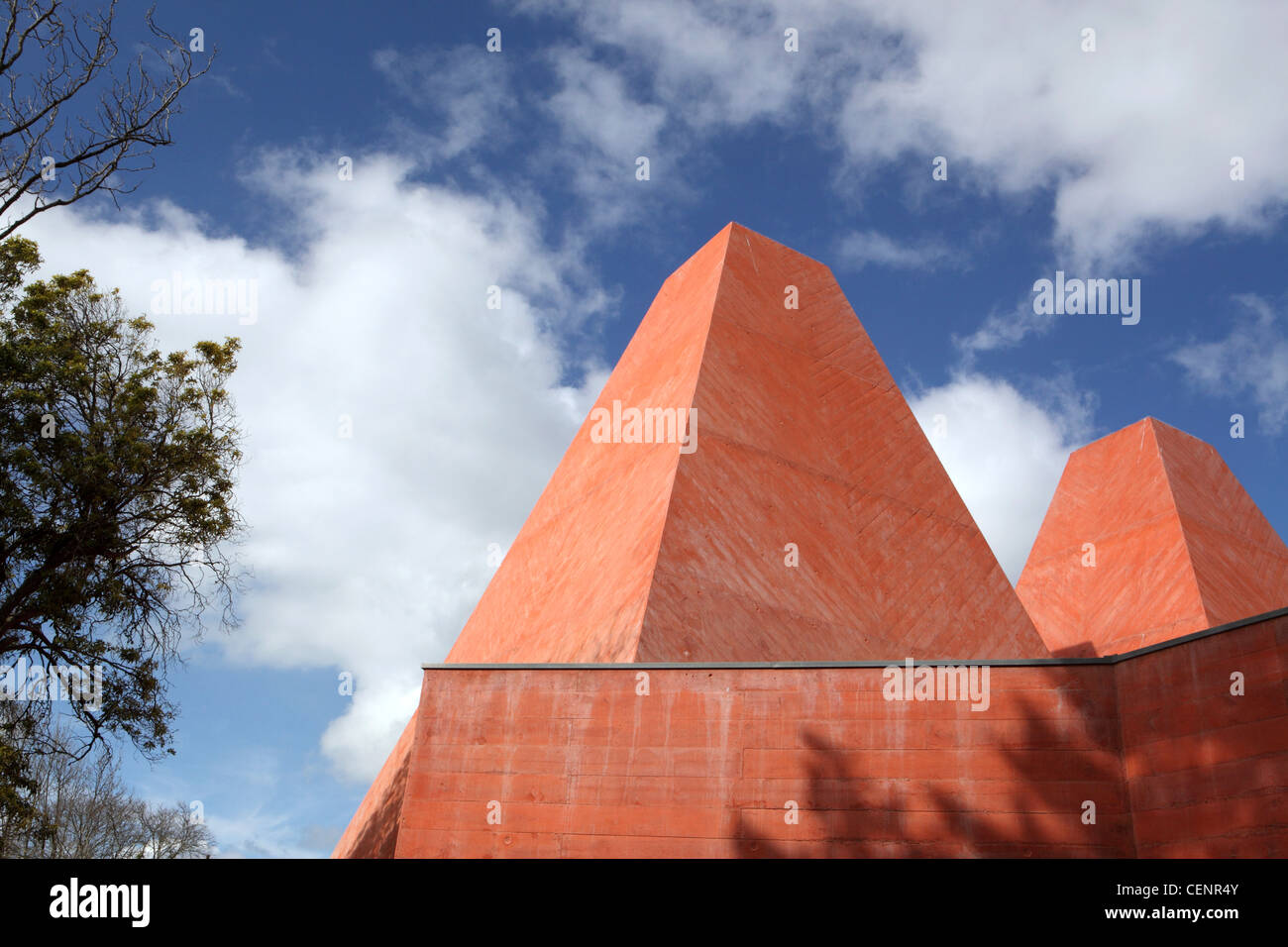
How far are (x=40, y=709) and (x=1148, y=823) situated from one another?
471 inches

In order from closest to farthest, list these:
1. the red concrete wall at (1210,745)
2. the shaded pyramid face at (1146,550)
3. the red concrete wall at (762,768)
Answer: the red concrete wall at (1210,745), the red concrete wall at (762,768), the shaded pyramid face at (1146,550)

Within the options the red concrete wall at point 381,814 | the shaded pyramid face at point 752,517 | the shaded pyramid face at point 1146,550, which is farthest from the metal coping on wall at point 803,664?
the shaded pyramid face at point 1146,550

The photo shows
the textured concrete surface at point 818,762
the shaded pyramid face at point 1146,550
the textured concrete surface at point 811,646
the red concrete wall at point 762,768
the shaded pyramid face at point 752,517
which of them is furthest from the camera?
the shaded pyramid face at point 1146,550

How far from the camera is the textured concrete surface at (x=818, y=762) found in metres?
6.50

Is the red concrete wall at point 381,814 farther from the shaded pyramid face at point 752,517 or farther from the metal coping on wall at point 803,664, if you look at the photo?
the metal coping on wall at point 803,664

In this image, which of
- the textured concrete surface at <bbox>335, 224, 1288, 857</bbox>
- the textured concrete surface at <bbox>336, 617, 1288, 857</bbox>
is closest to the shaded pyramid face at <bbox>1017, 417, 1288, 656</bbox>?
the textured concrete surface at <bbox>335, 224, 1288, 857</bbox>

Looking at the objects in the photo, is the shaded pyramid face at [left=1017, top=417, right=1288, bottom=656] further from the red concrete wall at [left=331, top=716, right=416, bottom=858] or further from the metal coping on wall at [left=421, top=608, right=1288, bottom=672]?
the red concrete wall at [left=331, top=716, right=416, bottom=858]

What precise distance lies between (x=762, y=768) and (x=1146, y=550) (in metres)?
15.2

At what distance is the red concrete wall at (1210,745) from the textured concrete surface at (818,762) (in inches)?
0.5

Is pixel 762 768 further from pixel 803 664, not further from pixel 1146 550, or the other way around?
pixel 1146 550

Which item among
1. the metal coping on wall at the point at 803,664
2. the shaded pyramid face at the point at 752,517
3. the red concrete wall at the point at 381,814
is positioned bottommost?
the red concrete wall at the point at 381,814

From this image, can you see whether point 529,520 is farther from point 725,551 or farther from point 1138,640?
point 1138,640
